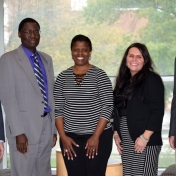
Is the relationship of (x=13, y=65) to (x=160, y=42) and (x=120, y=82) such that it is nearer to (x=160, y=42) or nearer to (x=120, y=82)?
(x=120, y=82)

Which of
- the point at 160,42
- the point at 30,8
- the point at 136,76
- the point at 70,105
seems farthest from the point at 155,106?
the point at 30,8

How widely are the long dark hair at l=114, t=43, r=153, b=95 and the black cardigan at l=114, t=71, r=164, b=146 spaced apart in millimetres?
41

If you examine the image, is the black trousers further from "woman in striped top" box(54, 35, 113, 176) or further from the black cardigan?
the black cardigan

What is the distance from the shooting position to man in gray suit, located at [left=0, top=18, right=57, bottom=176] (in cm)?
397

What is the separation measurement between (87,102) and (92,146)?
1.12 feet

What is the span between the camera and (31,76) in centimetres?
403

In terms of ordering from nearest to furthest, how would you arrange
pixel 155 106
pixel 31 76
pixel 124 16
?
1. pixel 155 106
2. pixel 31 76
3. pixel 124 16

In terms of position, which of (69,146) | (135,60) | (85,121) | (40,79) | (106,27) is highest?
(106,27)

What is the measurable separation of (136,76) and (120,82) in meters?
0.17

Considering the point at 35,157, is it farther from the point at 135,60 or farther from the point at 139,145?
the point at 135,60

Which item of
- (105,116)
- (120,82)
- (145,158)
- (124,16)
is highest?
(124,16)

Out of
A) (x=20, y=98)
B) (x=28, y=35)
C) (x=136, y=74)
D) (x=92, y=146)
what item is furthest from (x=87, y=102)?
(x=28, y=35)

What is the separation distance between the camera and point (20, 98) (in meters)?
4.01

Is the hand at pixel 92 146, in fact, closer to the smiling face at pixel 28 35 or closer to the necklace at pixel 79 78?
the necklace at pixel 79 78
